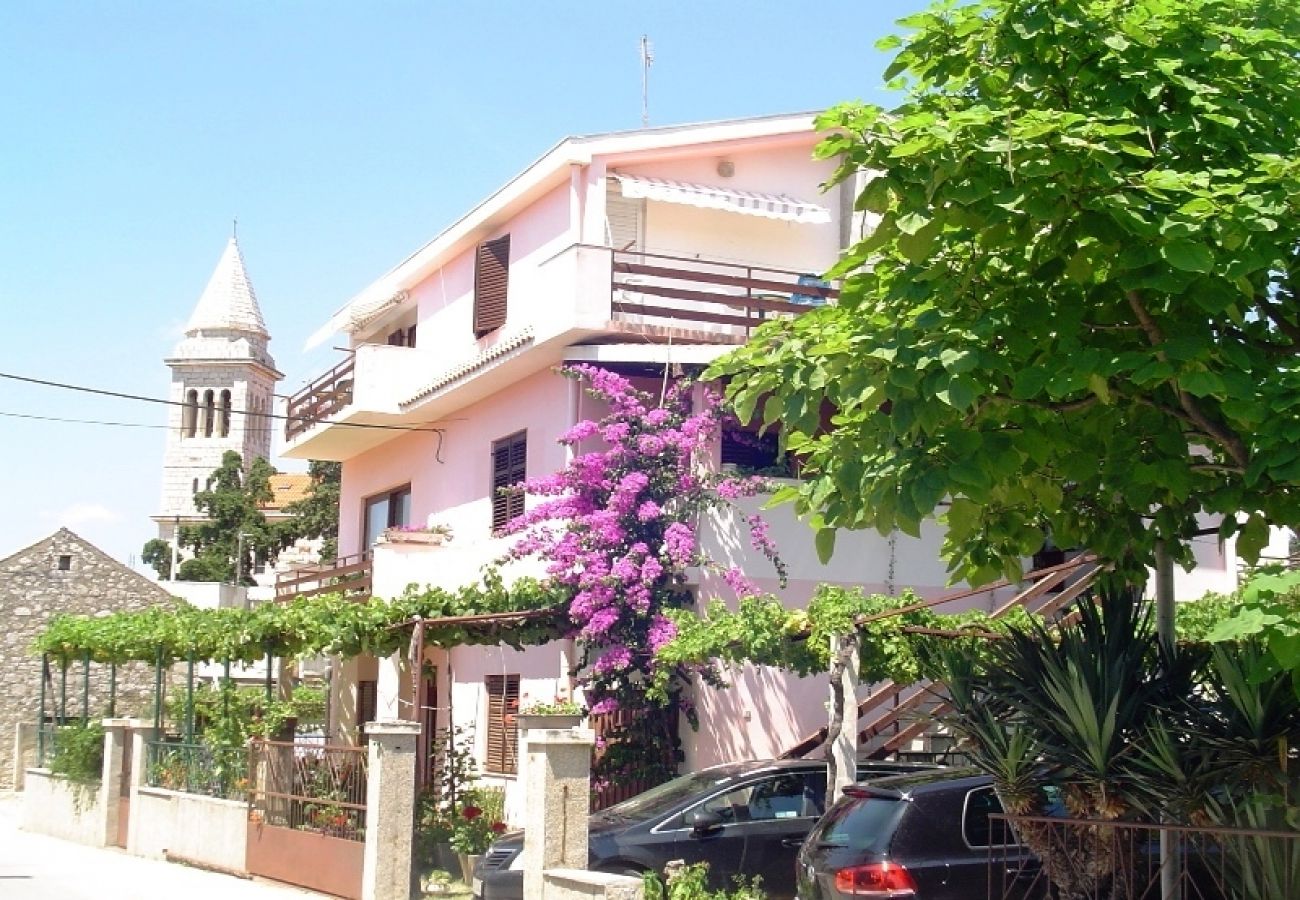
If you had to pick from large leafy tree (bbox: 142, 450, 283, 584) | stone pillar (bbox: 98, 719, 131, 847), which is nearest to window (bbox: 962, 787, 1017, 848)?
stone pillar (bbox: 98, 719, 131, 847)

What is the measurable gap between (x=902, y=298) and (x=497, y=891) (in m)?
7.98

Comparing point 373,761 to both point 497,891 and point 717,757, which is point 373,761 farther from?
point 717,757

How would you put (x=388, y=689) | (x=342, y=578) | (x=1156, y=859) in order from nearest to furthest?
(x=1156, y=859)
(x=388, y=689)
(x=342, y=578)

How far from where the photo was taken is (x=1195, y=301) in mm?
6582

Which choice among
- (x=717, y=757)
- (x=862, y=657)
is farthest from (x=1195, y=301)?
(x=717, y=757)

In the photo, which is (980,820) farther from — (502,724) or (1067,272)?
(502,724)

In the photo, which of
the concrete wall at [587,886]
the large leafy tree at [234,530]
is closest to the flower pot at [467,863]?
the concrete wall at [587,886]

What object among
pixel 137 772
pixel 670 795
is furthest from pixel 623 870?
pixel 137 772

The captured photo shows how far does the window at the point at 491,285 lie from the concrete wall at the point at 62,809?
31.8ft

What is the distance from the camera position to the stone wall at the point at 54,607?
121 feet

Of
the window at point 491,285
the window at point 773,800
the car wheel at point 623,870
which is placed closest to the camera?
the car wheel at point 623,870

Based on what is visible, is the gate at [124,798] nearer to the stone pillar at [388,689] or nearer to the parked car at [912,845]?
the stone pillar at [388,689]

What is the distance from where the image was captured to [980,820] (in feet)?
34.2

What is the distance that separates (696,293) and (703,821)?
8462 mm
